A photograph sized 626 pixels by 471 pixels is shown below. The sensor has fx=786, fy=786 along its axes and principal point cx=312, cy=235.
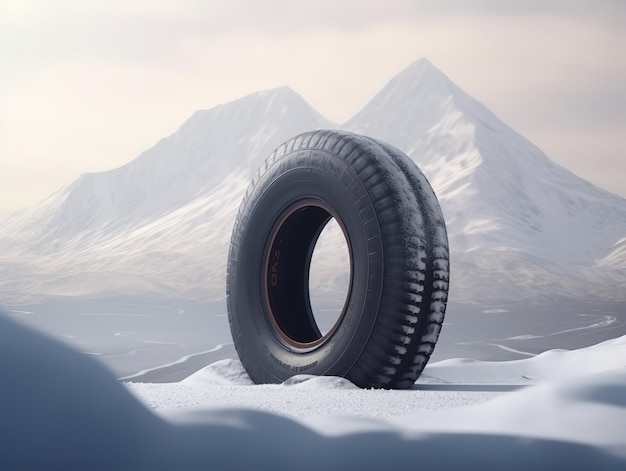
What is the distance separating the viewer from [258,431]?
2.49 metres

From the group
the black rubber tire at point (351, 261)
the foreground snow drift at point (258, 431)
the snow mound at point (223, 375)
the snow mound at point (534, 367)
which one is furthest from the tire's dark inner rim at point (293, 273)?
the foreground snow drift at point (258, 431)

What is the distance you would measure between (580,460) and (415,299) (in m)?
2.34

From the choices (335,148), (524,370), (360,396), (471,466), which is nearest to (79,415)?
(471,466)

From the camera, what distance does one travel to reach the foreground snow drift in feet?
7.22

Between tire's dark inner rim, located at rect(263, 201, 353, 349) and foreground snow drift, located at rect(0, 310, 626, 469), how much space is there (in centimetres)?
275

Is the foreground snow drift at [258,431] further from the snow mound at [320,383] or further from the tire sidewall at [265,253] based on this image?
the tire sidewall at [265,253]

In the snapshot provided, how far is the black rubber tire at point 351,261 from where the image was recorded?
4.82m

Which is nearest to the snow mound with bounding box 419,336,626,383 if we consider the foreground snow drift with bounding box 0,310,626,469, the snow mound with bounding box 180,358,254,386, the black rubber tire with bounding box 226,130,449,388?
the black rubber tire with bounding box 226,130,449,388

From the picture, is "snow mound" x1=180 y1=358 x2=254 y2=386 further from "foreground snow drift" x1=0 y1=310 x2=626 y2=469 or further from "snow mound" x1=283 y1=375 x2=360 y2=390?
"foreground snow drift" x1=0 y1=310 x2=626 y2=469

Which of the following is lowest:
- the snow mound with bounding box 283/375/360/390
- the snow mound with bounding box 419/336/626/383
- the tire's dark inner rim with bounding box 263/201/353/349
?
the snow mound with bounding box 283/375/360/390

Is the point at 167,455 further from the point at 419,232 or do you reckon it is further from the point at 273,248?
the point at 273,248

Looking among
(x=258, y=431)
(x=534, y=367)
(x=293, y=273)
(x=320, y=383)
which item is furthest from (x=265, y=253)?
(x=258, y=431)

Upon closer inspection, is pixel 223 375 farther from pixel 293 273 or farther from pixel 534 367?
pixel 534 367

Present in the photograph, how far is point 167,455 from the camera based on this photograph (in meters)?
2.32
